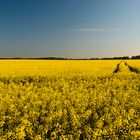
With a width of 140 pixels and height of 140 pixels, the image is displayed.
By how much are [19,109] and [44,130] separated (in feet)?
10.9

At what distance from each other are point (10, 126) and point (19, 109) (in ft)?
7.55

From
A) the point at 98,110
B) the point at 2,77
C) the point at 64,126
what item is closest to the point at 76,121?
the point at 64,126

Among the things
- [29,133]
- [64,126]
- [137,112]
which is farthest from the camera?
[137,112]

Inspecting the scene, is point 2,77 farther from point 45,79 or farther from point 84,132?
point 84,132

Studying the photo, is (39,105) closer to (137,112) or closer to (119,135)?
(137,112)

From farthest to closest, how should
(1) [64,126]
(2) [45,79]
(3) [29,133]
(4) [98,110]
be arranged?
(2) [45,79] → (4) [98,110] → (1) [64,126] → (3) [29,133]

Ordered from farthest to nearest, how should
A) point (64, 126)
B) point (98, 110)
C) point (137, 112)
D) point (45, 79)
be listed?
1. point (45, 79)
2. point (98, 110)
3. point (137, 112)
4. point (64, 126)

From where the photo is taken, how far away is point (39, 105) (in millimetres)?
11148

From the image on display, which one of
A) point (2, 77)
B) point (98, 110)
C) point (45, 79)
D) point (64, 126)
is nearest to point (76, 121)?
point (64, 126)

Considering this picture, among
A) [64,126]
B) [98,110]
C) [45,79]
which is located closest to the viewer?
[64,126]

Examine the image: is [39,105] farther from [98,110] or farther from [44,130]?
[44,130]

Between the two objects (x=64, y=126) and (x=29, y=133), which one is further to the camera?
(x=64, y=126)

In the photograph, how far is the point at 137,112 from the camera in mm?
9977

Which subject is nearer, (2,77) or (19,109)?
(19,109)
